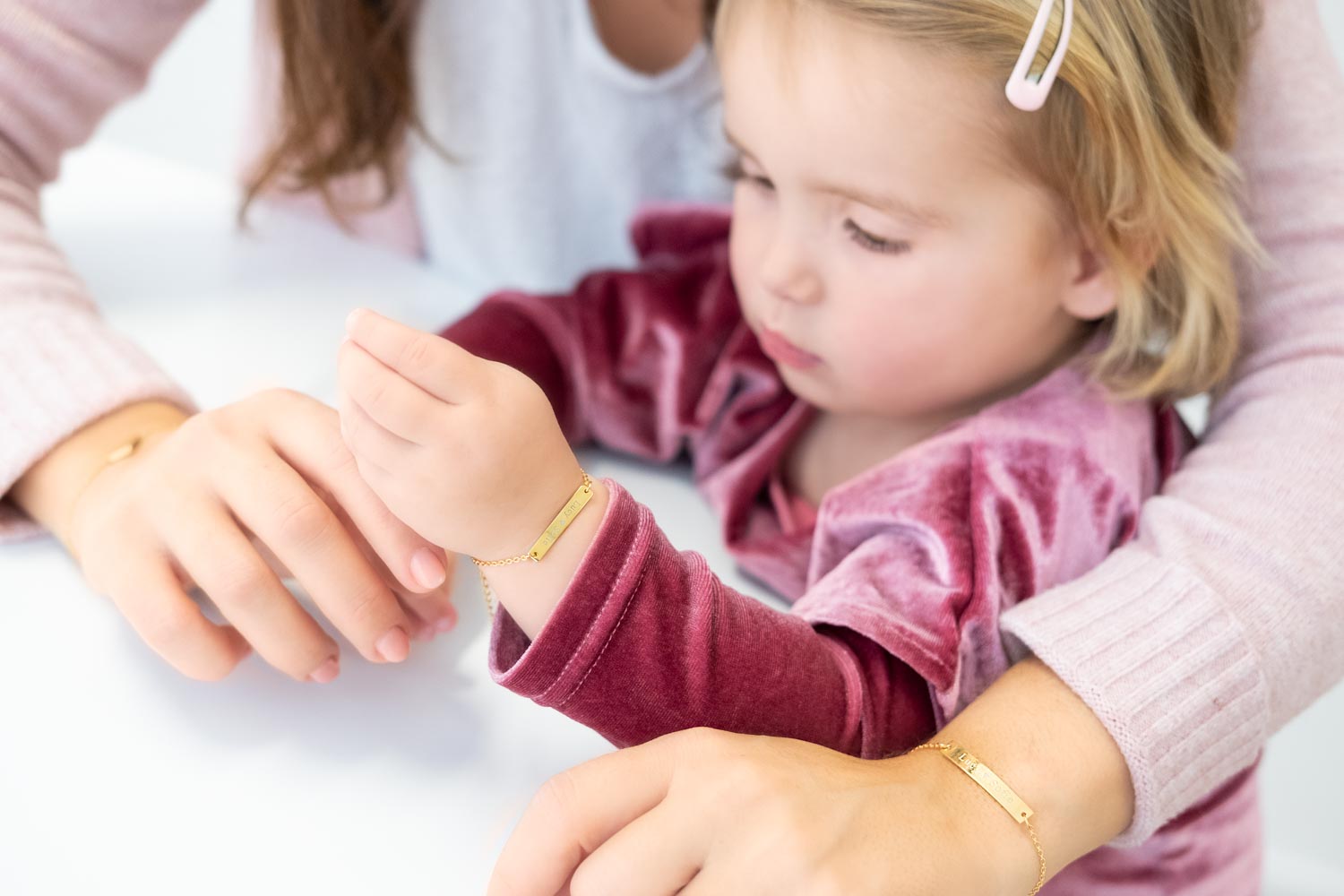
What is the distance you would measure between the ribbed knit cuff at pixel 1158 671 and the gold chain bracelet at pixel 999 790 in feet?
0.20

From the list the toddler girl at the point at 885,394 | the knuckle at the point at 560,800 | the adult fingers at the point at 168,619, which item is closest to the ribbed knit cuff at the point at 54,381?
the adult fingers at the point at 168,619

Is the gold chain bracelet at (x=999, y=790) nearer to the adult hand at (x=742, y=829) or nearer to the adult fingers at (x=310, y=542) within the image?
the adult hand at (x=742, y=829)

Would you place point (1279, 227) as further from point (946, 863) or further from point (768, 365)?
point (946, 863)

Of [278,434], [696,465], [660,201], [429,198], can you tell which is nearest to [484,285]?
[429,198]

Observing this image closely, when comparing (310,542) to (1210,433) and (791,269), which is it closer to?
(791,269)

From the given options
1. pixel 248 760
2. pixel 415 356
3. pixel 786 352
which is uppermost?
pixel 415 356

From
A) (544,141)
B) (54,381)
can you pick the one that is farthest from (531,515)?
(544,141)

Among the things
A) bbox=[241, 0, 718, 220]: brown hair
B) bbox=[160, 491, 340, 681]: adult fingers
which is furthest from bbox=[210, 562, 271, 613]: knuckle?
bbox=[241, 0, 718, 220]: brown hair

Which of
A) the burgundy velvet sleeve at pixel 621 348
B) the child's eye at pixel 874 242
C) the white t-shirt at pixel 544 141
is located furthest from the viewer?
the white t-shirt at pixel 544 141

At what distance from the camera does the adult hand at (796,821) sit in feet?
1.44

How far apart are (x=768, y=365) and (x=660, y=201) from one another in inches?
8.5

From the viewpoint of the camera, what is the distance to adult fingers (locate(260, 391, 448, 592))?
52 cm

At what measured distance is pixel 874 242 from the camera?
65 centimetres

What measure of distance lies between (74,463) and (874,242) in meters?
0.44
